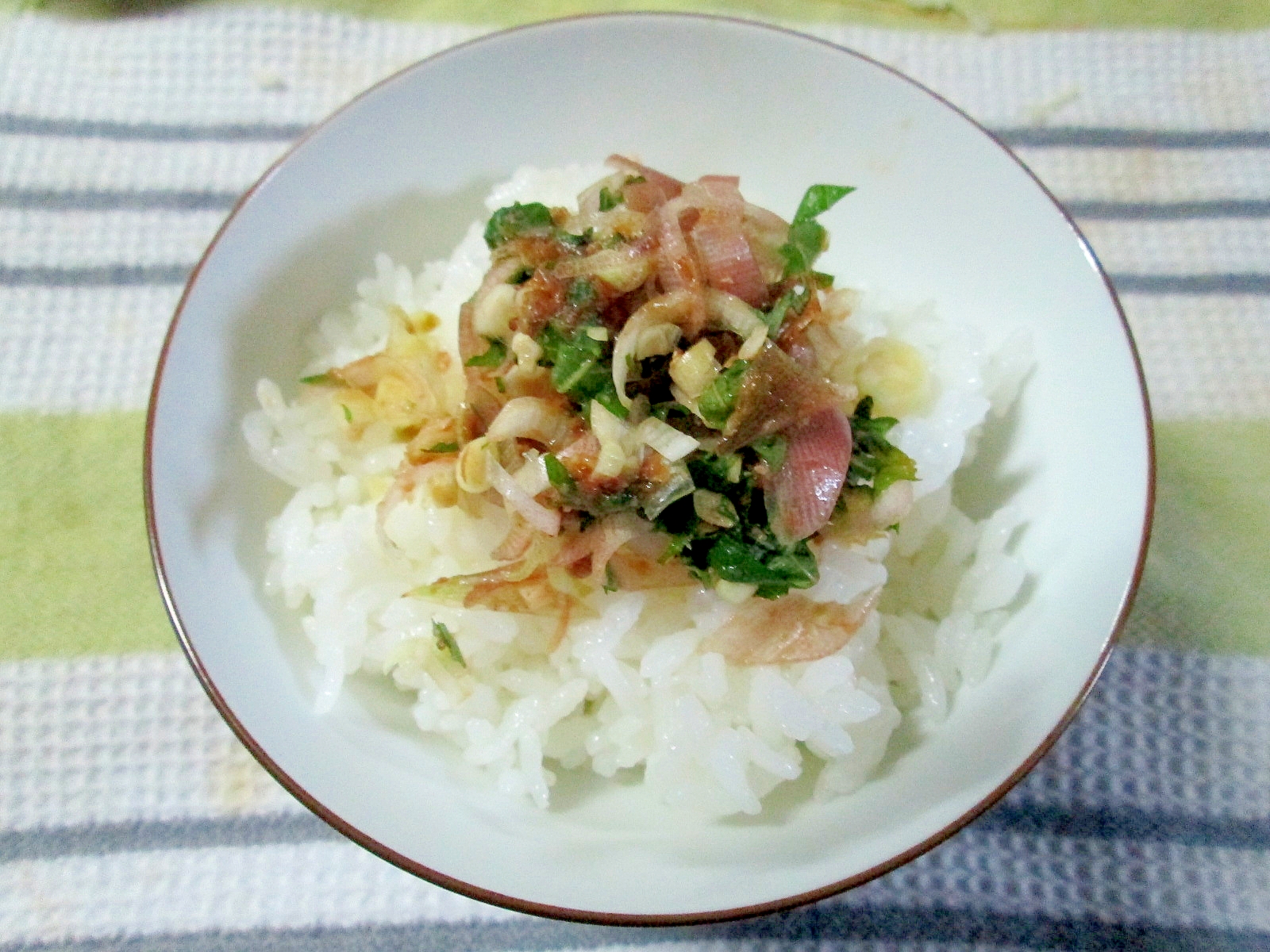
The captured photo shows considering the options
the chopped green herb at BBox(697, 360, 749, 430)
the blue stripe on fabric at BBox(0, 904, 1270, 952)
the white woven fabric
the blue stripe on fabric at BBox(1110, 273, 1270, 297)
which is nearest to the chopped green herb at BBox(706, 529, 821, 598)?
the chopped green herb at BBox(697, 360, 749, 430)

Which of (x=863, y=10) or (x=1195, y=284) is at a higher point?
(x=863, y=10)

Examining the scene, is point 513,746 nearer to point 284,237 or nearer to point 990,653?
point 990,653

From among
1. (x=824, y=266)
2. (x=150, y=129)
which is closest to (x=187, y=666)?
(x=150, y=129)

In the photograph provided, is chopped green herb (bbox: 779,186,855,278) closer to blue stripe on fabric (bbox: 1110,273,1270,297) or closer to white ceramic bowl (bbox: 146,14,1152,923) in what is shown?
A: white ceramic bowl (bbox: 146,14,1152,923)

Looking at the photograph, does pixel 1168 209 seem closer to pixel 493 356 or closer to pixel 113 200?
pixel 493 356

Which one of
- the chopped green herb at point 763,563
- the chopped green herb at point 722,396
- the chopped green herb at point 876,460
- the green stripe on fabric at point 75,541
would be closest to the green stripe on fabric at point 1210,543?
the chopped green herb at point 876,460

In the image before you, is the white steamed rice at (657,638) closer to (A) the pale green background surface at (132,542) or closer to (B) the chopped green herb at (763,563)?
(B) the chopped green herb at (763,563)

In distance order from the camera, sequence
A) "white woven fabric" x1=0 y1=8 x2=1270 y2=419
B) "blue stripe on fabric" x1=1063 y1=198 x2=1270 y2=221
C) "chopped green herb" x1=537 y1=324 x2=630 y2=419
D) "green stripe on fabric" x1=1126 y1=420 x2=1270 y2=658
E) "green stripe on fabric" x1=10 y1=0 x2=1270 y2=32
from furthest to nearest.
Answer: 1. "green stripe on fabric" x1=10 y1=0 x2=1270 y2=32
2. "blue stripe on fabric" x1=1063 y1=198 x2=1270 y2=221
3. "white woven fabric" x1=0 y1=8 x2=1270 y2=419
4. "green stripe on fabric" x1=1126 y1=420 x2=1270 y2=658
5. "chopped green herb" x1=537 y1=324 x2=630 y2=419
